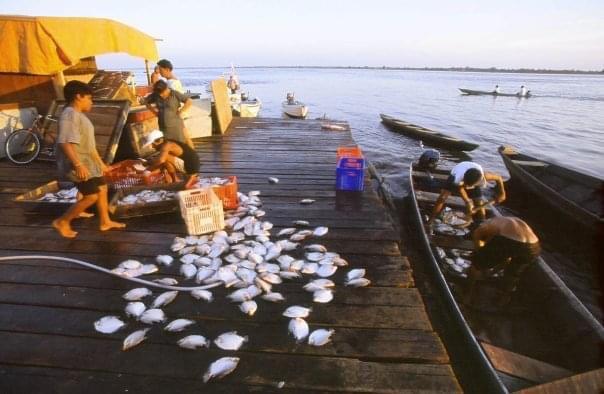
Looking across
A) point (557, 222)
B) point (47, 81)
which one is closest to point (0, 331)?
point (47, 81)

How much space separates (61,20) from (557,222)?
13483mm

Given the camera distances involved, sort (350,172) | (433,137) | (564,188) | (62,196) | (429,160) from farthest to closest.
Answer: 1. (433,137)
2. (429,160)
3. (564,188)
4. (350,172)
5. (62,196)

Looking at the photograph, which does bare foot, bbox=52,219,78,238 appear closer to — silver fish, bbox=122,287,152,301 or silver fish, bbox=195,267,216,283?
silver fish, bbox=122,287,152,301

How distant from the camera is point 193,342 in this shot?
8.34ft

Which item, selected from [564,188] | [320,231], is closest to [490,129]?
[564,188]

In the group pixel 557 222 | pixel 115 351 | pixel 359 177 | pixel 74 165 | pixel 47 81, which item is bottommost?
pixel 557 222

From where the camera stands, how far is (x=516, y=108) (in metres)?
37.6

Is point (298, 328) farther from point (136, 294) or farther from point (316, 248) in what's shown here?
point (136, 294)

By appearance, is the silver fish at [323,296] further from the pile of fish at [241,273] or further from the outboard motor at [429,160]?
the outboard motor at [429,160]

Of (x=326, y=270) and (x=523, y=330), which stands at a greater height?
(x=326, y=270)

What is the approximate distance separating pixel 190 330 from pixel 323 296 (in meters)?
1.27

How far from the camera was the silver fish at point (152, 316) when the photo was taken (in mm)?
2785

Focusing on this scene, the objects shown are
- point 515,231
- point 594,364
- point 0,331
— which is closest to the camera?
point 0,331

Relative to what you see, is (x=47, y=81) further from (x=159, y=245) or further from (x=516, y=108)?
(x=516, y=108)
